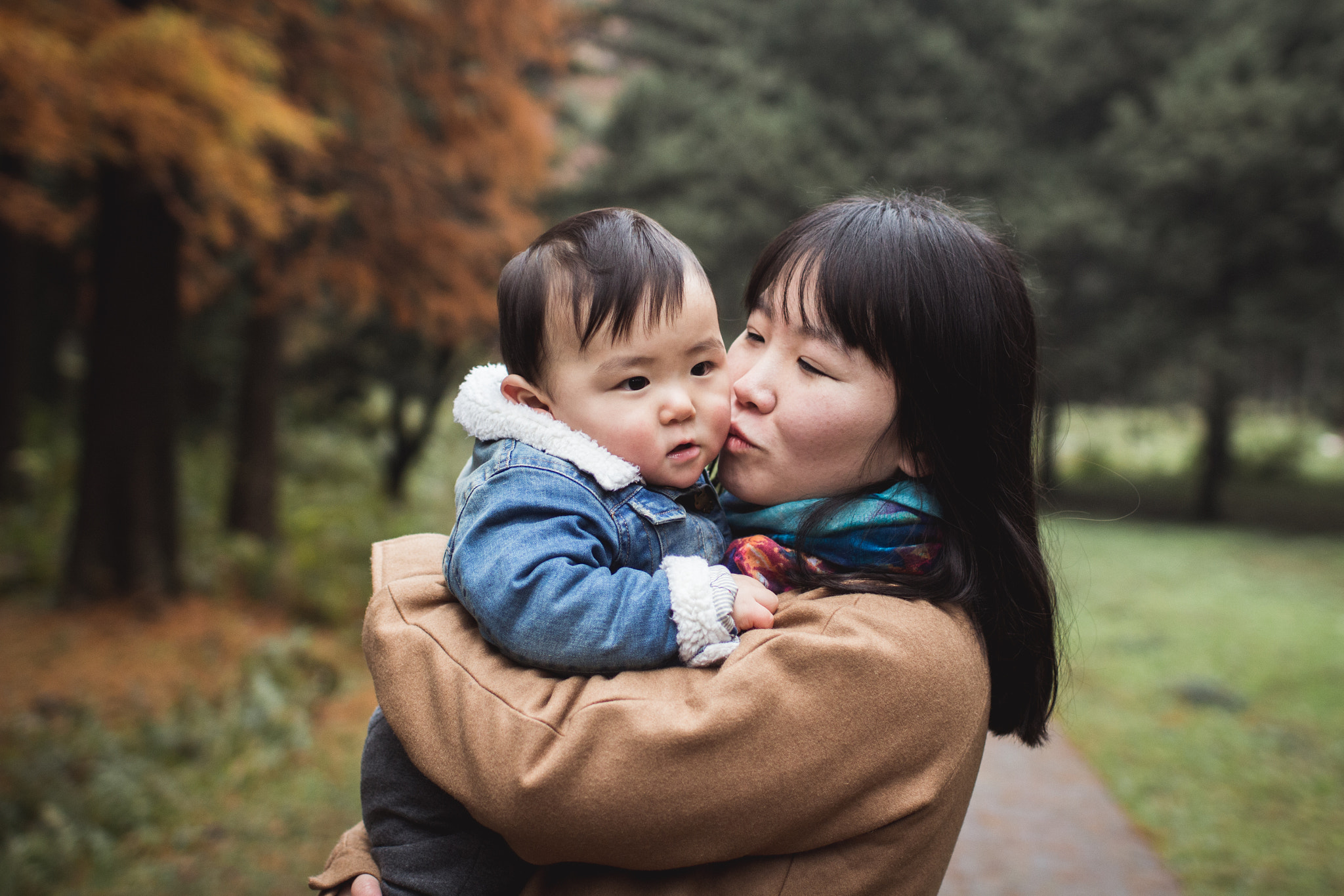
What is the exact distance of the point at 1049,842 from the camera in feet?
16.4

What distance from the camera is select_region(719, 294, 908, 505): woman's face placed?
1.55 meters

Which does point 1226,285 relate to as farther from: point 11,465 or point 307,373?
point 11,465

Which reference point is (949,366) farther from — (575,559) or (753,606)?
(575,559)

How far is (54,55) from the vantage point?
11.6 feet

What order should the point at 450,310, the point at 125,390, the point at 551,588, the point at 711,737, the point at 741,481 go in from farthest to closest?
the point at 450,310 < the point at 125,390 < the point at 741,481 < the point at 551,588 < the point at 711,737

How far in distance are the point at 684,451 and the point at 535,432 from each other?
25cm

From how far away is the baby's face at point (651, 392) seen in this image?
5.23 feet

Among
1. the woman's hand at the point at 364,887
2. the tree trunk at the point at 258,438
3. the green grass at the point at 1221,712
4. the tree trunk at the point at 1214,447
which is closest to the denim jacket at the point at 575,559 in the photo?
the woman's hand at the point at 364,887

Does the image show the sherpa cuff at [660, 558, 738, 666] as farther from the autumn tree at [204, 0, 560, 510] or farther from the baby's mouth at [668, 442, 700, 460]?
the autumn tree at [204, 0, 560, 510]

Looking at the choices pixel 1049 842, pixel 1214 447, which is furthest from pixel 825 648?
pixel 1214 447

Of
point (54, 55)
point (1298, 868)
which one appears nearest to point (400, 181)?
point (54, 55)

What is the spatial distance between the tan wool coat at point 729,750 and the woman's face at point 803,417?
8.2 inches

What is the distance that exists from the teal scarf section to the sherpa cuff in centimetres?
21

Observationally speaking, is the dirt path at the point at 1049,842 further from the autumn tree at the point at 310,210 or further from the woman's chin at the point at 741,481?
the autumn tree at the point at 310,210
